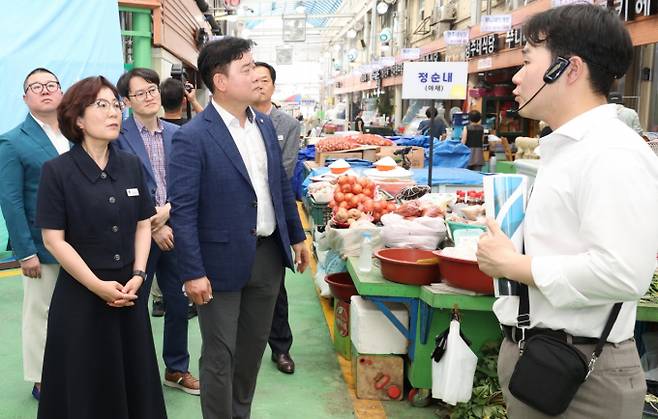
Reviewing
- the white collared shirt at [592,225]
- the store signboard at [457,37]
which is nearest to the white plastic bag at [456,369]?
the white collared shirt at [592,225]

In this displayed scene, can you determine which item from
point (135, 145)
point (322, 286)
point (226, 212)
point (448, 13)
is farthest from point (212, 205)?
point (448, 13)

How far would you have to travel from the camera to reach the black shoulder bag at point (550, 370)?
5.70 feet

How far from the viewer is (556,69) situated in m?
1.75

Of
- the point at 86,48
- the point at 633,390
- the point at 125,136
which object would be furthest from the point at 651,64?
the point at 633,390

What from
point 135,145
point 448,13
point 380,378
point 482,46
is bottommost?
point 380,378

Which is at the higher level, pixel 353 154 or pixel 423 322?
pixel 353 154

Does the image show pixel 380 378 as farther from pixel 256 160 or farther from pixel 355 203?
pixel 256 160

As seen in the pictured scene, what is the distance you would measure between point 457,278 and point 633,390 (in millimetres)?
1783

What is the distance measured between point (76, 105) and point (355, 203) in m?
2.70

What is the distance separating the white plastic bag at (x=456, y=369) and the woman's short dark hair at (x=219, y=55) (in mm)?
1781

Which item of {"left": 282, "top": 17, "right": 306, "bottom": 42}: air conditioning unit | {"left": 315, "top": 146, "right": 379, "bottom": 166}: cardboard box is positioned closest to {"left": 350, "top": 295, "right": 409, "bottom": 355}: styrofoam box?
{"left": 315, "top": 146, "right": 379, "bottom": 166}: cardboard box

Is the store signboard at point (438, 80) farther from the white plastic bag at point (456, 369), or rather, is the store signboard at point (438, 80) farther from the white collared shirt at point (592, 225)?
the white collared shirt at point (592, 225)

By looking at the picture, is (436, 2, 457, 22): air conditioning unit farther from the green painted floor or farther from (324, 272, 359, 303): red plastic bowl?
(324, 272, 359, 303): red plastic bowl

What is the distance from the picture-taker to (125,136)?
3.91m
